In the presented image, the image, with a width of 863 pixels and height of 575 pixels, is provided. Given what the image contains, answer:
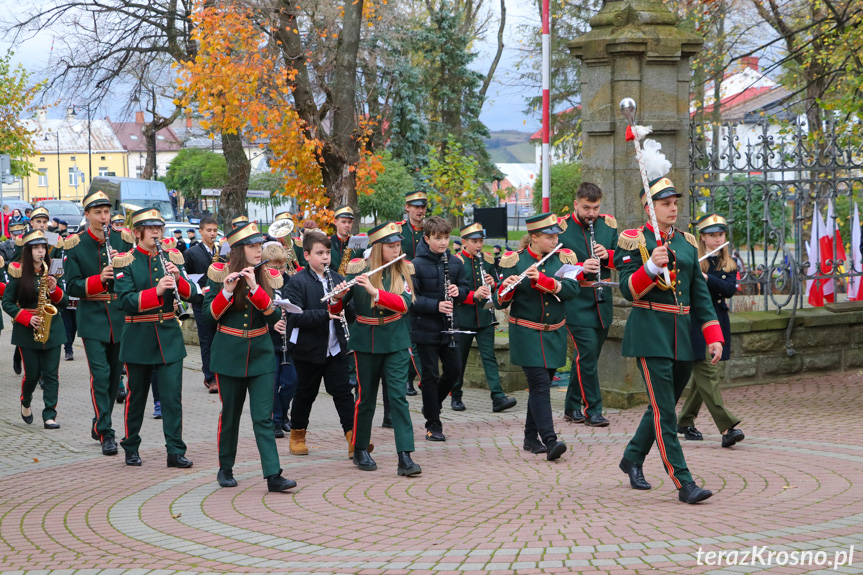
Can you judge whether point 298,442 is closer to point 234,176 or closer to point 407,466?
point 407,466

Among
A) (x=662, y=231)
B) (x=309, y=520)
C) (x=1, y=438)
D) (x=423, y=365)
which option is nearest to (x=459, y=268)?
(x=423, y=365)

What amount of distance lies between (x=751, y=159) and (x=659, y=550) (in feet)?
22.6

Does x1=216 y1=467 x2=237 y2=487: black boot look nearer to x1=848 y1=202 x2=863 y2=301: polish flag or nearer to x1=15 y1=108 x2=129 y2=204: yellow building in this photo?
x1=848 y1=202 x2=863 y2=301: polish flag

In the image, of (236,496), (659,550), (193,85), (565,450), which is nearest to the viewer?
(659,550)

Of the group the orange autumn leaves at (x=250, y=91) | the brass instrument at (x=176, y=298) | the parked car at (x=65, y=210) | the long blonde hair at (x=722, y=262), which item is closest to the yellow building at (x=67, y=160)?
the parked car at (x=65, y=210)

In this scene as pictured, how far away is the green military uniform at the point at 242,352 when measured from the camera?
7414 millimetres

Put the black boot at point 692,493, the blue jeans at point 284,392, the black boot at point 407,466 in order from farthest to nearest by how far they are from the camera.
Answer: the blue jeans at point 284,392, the black boot at point 407,466, the black boot at point 692,493

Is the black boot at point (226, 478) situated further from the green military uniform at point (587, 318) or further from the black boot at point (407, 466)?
the green military uniform at point (587, 318)

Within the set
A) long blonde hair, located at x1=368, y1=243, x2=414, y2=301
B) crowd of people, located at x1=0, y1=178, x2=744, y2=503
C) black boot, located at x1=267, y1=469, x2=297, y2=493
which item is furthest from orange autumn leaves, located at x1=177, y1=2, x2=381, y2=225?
black boot, located at x1=267, y1=469, x2=297, y2=493

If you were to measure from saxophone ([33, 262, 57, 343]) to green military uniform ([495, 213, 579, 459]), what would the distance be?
4.70 m

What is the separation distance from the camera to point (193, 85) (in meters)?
18.4

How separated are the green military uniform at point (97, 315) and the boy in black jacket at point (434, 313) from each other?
8.81ft

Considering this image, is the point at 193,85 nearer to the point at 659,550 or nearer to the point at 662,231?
the point at 662,231

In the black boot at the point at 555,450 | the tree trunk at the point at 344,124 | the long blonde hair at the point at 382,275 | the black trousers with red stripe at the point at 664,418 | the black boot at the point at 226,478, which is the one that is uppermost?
the tree trunk at the point at 344,124
